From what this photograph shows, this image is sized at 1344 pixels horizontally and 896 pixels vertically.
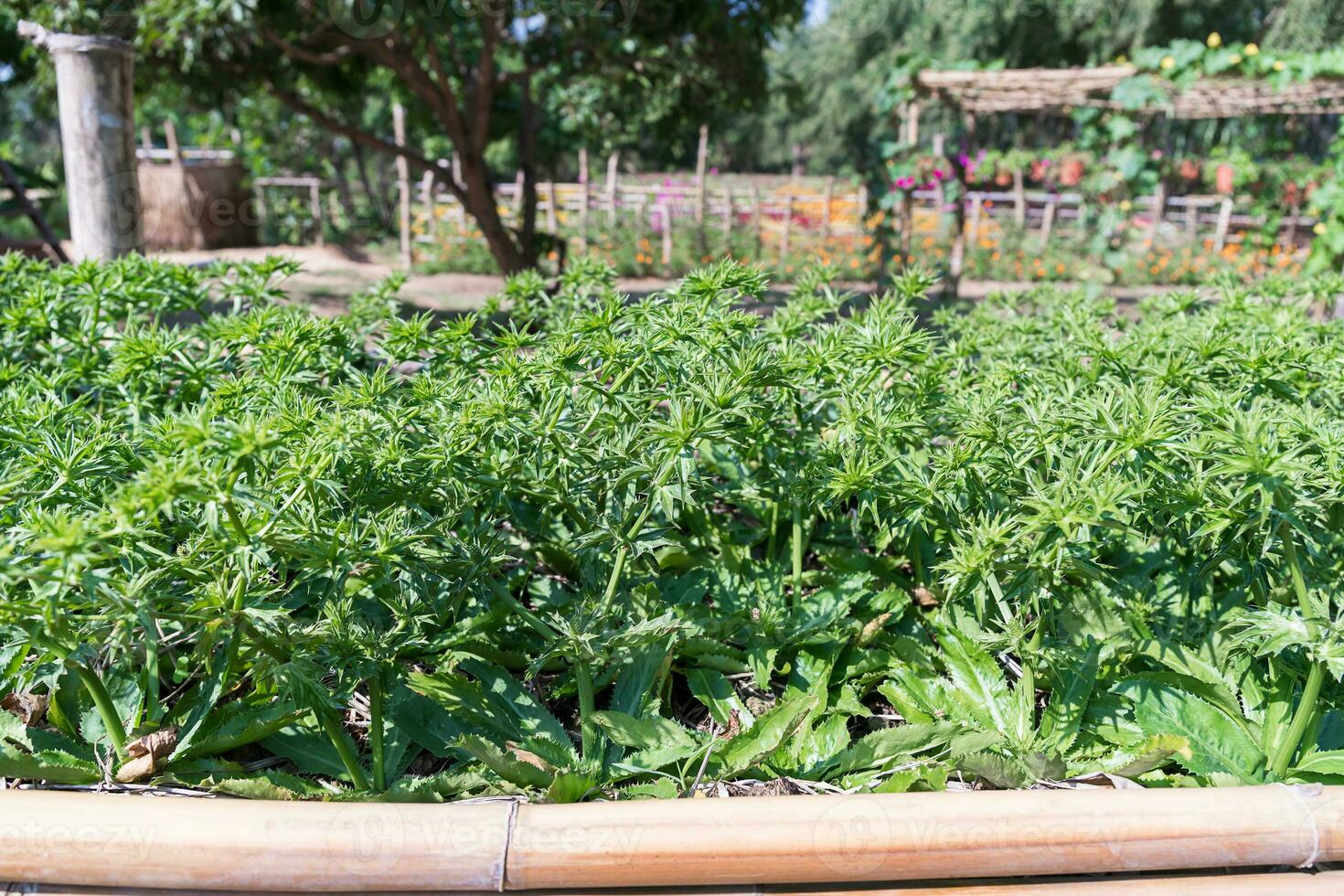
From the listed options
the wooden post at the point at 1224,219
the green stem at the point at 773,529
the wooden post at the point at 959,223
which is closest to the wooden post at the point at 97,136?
the green stem at the point at 773,529

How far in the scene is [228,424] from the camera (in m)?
1.24

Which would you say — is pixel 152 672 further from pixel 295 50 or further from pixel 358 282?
pixel 358 282

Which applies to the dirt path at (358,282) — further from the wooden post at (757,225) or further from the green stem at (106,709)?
the green stem at (106,709)

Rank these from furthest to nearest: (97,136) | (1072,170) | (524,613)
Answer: (1072,170)
(97,136)
(524,613)

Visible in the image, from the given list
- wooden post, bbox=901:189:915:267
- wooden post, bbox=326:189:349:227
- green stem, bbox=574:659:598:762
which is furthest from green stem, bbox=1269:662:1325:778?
wooden post, bbox=326:189:349:227

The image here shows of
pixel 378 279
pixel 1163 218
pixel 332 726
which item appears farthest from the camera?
pixel 1163 218

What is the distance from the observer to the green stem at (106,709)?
Answer: 144 centimetres

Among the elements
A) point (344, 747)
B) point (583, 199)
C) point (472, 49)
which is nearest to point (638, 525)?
point (344, 747)

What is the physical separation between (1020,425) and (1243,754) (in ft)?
2.20

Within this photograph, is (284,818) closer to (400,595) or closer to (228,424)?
(400,595)

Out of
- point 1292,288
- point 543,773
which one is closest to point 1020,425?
point 543,773

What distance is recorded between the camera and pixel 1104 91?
29.3 ft

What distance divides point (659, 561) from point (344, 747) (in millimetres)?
728

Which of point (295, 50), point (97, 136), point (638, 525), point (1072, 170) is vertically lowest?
point (638, 525)
